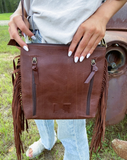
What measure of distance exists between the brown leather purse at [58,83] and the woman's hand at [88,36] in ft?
0.14

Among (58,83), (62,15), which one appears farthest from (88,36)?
(58,83)

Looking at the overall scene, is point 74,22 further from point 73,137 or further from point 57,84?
point 73,137

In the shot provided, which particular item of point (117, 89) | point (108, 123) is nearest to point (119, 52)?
point (117, 89)

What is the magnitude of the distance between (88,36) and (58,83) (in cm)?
24

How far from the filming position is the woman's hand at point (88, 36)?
22.9 inches

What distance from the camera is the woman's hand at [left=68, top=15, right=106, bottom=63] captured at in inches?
22.9

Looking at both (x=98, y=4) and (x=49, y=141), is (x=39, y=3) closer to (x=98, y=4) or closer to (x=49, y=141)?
(x=98, y=4)

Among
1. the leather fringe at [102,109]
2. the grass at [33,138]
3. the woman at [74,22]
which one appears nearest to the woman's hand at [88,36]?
the woman at [74,22]

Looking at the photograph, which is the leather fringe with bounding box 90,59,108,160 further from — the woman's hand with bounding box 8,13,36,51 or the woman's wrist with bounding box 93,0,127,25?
the woman's hand with bounding box 8,13,36,51

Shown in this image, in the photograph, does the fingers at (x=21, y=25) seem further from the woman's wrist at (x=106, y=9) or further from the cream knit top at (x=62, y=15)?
the woman's wrist at (x=106, y=9)

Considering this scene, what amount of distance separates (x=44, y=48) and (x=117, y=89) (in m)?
0.59

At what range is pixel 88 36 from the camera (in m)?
0.59

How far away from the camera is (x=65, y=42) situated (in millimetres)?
639

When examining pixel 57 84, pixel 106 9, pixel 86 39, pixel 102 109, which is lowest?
pixel 102 109
